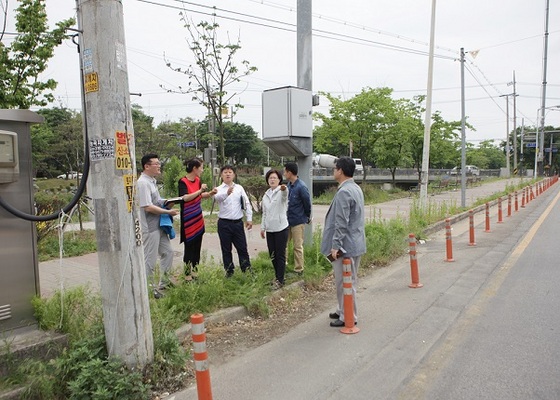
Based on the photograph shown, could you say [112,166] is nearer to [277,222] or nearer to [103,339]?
[103,339]

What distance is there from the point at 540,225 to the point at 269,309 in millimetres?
10826

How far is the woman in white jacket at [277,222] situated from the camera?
600 centimetres

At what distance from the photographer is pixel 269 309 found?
17.6 feet

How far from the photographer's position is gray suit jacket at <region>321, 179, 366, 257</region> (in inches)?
190

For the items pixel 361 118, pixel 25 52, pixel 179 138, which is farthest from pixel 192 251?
pixel 179 138

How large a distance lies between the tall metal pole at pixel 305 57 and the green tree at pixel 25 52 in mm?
5385

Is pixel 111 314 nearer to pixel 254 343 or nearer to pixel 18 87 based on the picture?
pixel 254 343

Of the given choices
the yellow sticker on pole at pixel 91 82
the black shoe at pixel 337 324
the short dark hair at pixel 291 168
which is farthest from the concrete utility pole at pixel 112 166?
the short dark hair at pixel 291 168

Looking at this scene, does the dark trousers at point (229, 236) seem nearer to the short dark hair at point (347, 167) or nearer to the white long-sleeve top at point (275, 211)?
the white long-sleeve top at point (275, 211)

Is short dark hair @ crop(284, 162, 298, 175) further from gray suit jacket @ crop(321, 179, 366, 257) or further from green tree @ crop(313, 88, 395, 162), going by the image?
green tree @ crop(313, 88, 395, 162)

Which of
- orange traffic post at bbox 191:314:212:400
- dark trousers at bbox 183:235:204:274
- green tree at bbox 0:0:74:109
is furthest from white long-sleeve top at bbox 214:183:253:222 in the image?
green tree at bbox 0:0:74:109

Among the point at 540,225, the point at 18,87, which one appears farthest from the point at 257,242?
the point at 540,225

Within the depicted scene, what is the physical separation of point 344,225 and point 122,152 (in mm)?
2560

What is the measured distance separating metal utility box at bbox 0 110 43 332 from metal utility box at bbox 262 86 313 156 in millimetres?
3850
